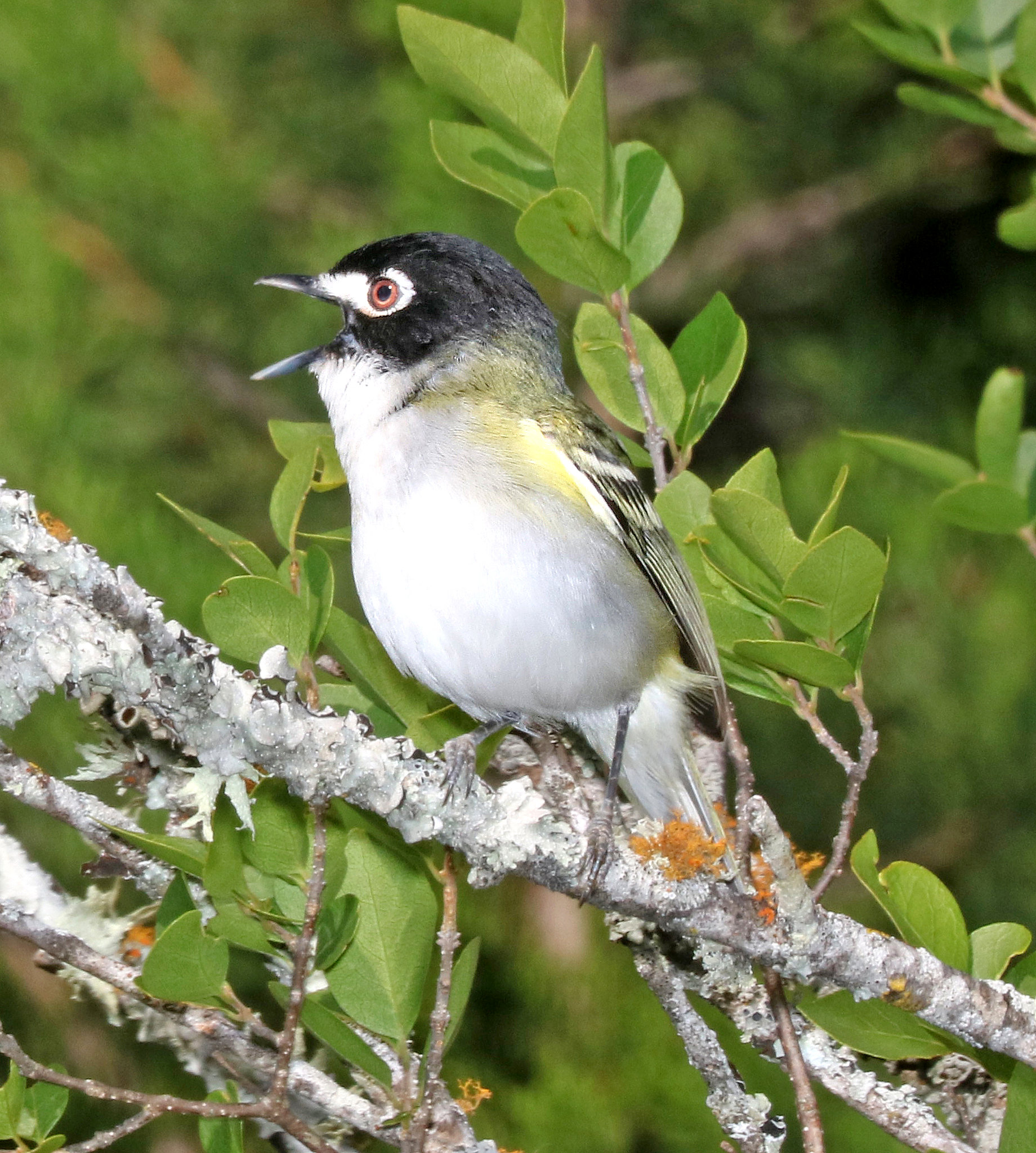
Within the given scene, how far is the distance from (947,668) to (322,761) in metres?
2.79

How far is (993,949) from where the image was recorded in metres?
1.88

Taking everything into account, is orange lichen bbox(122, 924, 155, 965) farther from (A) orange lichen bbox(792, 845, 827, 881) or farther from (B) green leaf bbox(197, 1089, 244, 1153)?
(A) orange lichen bbox(792, 845, 827, 881)

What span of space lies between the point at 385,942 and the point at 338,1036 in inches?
5.5

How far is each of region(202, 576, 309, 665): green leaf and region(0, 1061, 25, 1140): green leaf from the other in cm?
57

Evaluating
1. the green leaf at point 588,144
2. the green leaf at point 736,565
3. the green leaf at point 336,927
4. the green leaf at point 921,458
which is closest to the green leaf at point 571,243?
the green leaf at point 588,144

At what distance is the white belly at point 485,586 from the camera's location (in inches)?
88.8

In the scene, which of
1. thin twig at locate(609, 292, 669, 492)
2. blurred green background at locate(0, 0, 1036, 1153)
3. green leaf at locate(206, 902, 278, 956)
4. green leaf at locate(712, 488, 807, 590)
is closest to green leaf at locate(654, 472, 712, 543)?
thin twig at locate(609, 292, 669, 492)

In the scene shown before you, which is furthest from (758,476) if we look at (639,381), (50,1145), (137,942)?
(50,1145)

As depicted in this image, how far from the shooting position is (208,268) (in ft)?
13.7

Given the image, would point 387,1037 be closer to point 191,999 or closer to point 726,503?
point 191,999

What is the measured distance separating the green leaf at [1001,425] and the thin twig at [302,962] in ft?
2.71

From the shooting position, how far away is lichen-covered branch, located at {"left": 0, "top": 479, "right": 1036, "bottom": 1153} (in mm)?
1305

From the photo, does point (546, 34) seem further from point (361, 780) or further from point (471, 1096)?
point (471, 1096)

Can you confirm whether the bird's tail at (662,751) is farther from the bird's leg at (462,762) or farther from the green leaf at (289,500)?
the green leaf at (289,500)
